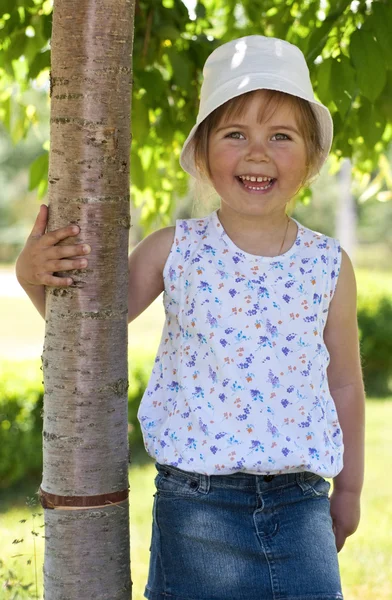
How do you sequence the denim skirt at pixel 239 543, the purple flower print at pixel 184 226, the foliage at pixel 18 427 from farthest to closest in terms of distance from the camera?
the foliage at pixel 18 427, the purple flower print at pixel 184 226, the denim skirt at pixel 239 543

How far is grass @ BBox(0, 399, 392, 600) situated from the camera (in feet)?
15.6

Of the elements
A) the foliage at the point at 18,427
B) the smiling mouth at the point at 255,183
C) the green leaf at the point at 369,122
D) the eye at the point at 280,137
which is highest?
the green leaf at the point at 369,122

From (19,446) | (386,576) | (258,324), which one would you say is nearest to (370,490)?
(386,576)

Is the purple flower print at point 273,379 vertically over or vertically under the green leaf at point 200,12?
under

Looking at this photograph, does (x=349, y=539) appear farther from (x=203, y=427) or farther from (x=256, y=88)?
(x=256, y=88)

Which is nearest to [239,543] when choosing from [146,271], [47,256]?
[146,271]

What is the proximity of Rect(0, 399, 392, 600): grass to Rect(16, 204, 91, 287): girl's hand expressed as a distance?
133 cm

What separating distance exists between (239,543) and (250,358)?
41 centimetres

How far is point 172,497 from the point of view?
206 cm

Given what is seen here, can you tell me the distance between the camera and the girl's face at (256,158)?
7.06ft

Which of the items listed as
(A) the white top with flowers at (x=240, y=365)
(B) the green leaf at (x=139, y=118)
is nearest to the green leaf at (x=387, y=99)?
(A) the white top with flowers at (x=240, y=365)

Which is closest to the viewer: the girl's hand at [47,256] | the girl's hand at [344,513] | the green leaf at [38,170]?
the girl's hand at [47,256]

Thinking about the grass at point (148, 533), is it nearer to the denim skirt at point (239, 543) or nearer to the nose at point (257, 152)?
the denim skirt at point (239, 543)

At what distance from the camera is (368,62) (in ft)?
7.87
